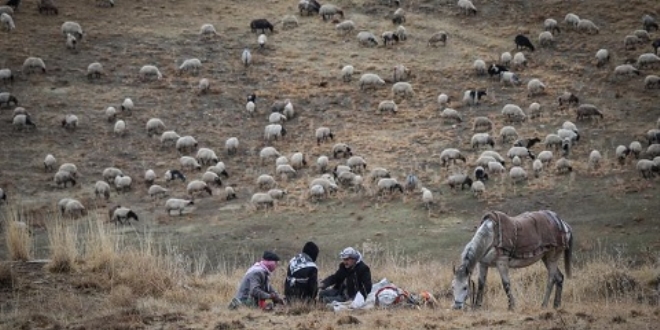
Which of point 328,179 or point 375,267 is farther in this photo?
point 328,179

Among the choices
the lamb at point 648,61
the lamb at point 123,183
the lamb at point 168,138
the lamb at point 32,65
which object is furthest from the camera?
the lamb at point 32,65

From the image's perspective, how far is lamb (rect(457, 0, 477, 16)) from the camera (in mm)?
50562

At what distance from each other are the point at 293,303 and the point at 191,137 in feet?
76.0

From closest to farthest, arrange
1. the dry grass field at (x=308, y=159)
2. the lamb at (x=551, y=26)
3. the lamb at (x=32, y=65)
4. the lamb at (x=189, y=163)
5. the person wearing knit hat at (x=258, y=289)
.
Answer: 1. the person wearing knit hat at (x=258, y=289)
2. the dry grass field at (x=308, y=159)
3. the lamb at (x=189, y=163)
4. the lamb at (x=32, y=65)
5. the lamb at (x=551, y=26)

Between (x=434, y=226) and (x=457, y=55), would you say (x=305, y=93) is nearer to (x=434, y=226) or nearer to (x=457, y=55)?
(x=457, y=55)

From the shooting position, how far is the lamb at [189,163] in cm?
3466

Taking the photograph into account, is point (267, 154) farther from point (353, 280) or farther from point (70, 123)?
point (353, 280)

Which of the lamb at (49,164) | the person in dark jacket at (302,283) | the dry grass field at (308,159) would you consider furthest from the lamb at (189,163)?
the person in dark jacket at (302,283)

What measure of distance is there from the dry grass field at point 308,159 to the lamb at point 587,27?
60cm

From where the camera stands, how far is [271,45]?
47.1 metres

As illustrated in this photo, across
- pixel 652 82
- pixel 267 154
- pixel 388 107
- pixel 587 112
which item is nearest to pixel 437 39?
pixel 388 107

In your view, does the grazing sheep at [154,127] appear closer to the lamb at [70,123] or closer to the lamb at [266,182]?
the lamb at [70,123]

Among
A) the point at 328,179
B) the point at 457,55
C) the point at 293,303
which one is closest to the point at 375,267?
the point at 293,303

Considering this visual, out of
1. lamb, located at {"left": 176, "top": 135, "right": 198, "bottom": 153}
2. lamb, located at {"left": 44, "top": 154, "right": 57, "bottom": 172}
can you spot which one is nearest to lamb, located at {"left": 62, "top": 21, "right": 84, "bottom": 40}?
lamb, located at {"left": 176, "top": 135, "right": 198, "bottom": 153}
